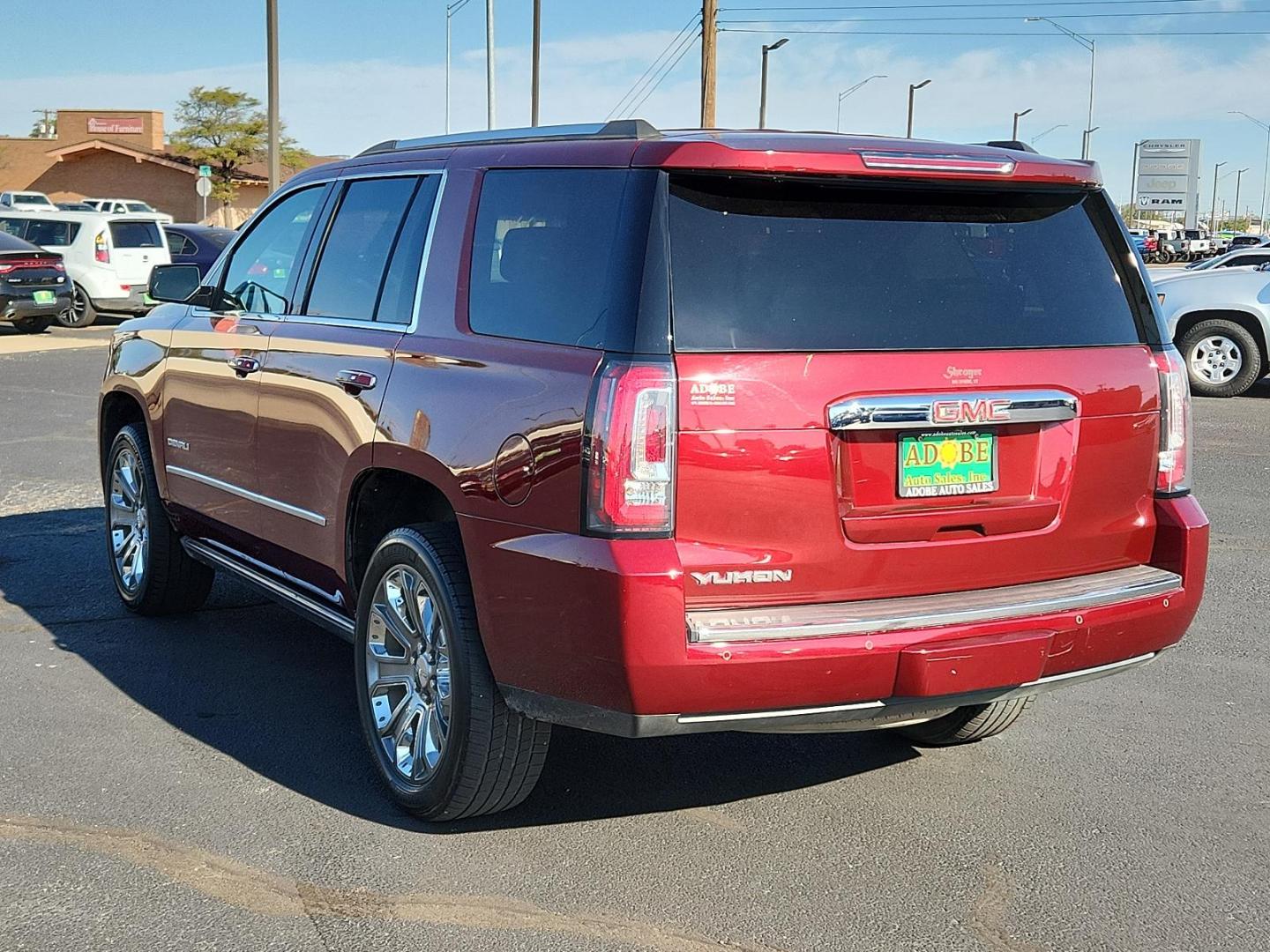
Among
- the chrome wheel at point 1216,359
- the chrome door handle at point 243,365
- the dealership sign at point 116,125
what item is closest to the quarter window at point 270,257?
the chrome door handle at point 243,365

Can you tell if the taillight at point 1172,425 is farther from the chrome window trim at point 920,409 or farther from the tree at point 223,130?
the tree at point 223,130

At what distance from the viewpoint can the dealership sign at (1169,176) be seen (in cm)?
9888

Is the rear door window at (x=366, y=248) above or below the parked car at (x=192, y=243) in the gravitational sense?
below

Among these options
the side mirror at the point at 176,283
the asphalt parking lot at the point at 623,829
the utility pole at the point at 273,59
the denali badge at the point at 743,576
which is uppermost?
the utility pole at the point at 273,59

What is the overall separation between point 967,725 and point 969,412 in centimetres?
154

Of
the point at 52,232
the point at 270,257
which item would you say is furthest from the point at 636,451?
the point at 52,232

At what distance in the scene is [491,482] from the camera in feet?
12.6

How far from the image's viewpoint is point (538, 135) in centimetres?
427

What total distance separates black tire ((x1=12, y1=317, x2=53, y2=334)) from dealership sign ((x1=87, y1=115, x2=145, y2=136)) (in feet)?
172

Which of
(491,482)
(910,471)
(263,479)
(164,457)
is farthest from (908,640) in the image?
(164,457)

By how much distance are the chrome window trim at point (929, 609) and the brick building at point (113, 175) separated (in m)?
63.4

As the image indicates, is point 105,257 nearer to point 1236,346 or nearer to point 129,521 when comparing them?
point 1236,346

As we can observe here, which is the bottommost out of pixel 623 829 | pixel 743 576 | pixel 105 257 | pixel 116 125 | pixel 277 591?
pixel 623 829

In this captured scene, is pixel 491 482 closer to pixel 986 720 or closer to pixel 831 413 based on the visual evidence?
pixel 831 413
